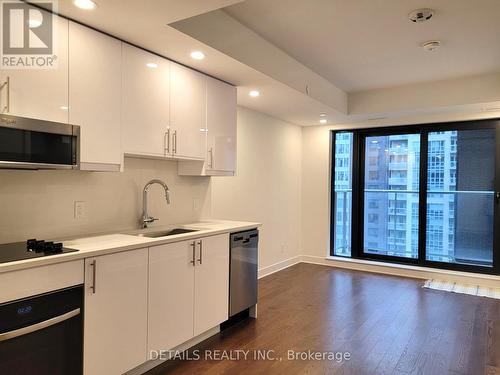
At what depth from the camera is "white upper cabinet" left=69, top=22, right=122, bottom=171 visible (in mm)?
2252

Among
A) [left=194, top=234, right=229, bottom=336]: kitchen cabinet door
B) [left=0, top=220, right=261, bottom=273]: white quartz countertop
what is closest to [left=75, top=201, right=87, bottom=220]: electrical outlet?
[left=0, top=220, right=261, bottom=273]: white quartz countertop

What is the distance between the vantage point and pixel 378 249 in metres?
5.75

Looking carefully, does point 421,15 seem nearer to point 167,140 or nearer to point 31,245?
point 167,140

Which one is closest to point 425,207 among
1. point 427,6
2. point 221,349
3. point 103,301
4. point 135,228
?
point 427,6

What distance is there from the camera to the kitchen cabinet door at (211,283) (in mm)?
2836

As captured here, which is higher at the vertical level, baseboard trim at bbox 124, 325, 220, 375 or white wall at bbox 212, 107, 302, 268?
white wall at bbox 212, 107, 302, 268

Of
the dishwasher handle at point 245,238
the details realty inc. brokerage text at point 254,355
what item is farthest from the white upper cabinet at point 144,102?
the details realty inc. brokerage text at point 254,355

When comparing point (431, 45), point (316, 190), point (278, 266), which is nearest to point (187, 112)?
point (431, 45)

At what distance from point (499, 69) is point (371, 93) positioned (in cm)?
148

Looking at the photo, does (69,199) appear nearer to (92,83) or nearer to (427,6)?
(92,83)

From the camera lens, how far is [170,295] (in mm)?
2578

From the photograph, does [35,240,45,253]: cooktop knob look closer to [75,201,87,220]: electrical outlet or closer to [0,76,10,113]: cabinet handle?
[75,201,87,220]: electrical outlet

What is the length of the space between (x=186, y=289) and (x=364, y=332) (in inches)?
66.7

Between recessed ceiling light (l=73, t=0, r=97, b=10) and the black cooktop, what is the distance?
139cm
